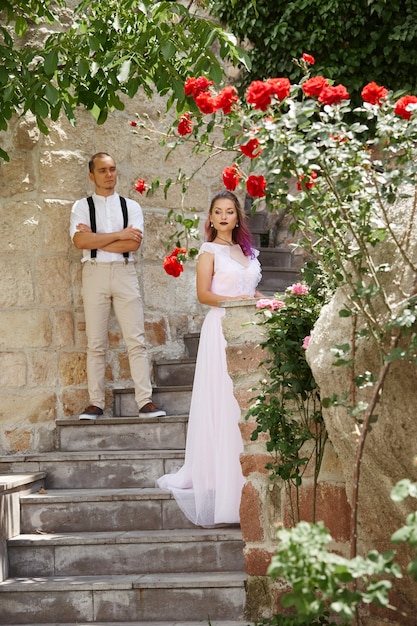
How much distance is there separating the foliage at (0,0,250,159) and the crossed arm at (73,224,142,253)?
0.76 meters

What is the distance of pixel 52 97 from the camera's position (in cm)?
460

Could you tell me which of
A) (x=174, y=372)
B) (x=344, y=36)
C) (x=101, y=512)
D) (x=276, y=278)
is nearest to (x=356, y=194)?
(x=101, y=512)

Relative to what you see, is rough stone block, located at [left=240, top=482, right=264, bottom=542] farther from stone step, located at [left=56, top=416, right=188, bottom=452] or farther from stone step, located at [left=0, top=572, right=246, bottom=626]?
stone step, located at [left=56, top=416, right=188, bottom=452]

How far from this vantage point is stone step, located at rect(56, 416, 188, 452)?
5723 millimetres

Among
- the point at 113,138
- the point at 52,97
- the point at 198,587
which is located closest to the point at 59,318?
the point at 113,138

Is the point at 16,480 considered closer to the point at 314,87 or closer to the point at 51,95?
the point at 51,95

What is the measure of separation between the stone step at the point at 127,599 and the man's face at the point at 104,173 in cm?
268

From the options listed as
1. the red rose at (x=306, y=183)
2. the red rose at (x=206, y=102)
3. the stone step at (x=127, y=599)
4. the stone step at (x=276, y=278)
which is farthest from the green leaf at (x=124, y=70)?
the stone step at (x=276, y=278)

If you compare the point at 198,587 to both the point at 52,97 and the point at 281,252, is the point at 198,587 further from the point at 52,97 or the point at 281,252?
the point at 281,252

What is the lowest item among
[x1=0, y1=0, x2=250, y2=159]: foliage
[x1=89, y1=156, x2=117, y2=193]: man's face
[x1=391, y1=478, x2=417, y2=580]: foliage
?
[x1=391, y1=478, x2=417, y2=580]: foliage

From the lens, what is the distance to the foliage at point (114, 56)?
4.49 m

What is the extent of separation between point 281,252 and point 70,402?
97.1 inches

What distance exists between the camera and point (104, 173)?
20.1 feet

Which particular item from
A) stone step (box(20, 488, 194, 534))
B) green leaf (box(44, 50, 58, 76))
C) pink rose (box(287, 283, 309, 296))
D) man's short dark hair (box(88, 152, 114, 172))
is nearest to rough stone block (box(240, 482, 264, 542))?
stone step (box(20, 488, 194, 534))
